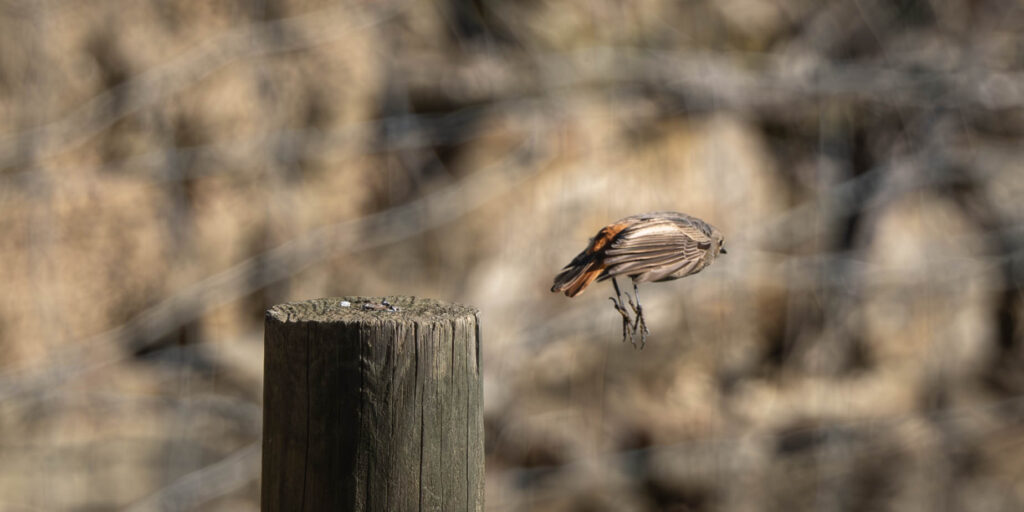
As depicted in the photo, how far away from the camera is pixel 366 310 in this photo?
3.76 ft

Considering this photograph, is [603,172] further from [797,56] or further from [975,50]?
[975,50]

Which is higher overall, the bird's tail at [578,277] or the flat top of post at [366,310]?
the bird's tail at [578,277]

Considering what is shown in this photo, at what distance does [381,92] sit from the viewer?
2.68 meters

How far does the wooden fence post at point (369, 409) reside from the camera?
1078 millimetres

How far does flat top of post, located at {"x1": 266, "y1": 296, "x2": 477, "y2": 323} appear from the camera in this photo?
3.63 feet

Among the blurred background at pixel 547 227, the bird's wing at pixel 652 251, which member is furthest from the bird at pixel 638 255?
the blurred background at pixel 547 227

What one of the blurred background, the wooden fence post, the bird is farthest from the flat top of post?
the blurred background

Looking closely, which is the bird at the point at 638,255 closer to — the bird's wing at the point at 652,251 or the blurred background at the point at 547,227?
the bird's wing at the point at 652,251

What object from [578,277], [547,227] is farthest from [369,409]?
[547,227]

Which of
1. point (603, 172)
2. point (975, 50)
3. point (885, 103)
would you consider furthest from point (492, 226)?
point (975, 50)

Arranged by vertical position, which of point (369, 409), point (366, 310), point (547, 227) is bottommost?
point (369, 409)

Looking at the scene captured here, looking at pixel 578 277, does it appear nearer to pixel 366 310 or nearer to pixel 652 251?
pixel 652 251

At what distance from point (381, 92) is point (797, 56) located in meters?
1.18

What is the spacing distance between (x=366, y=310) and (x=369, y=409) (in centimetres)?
12
